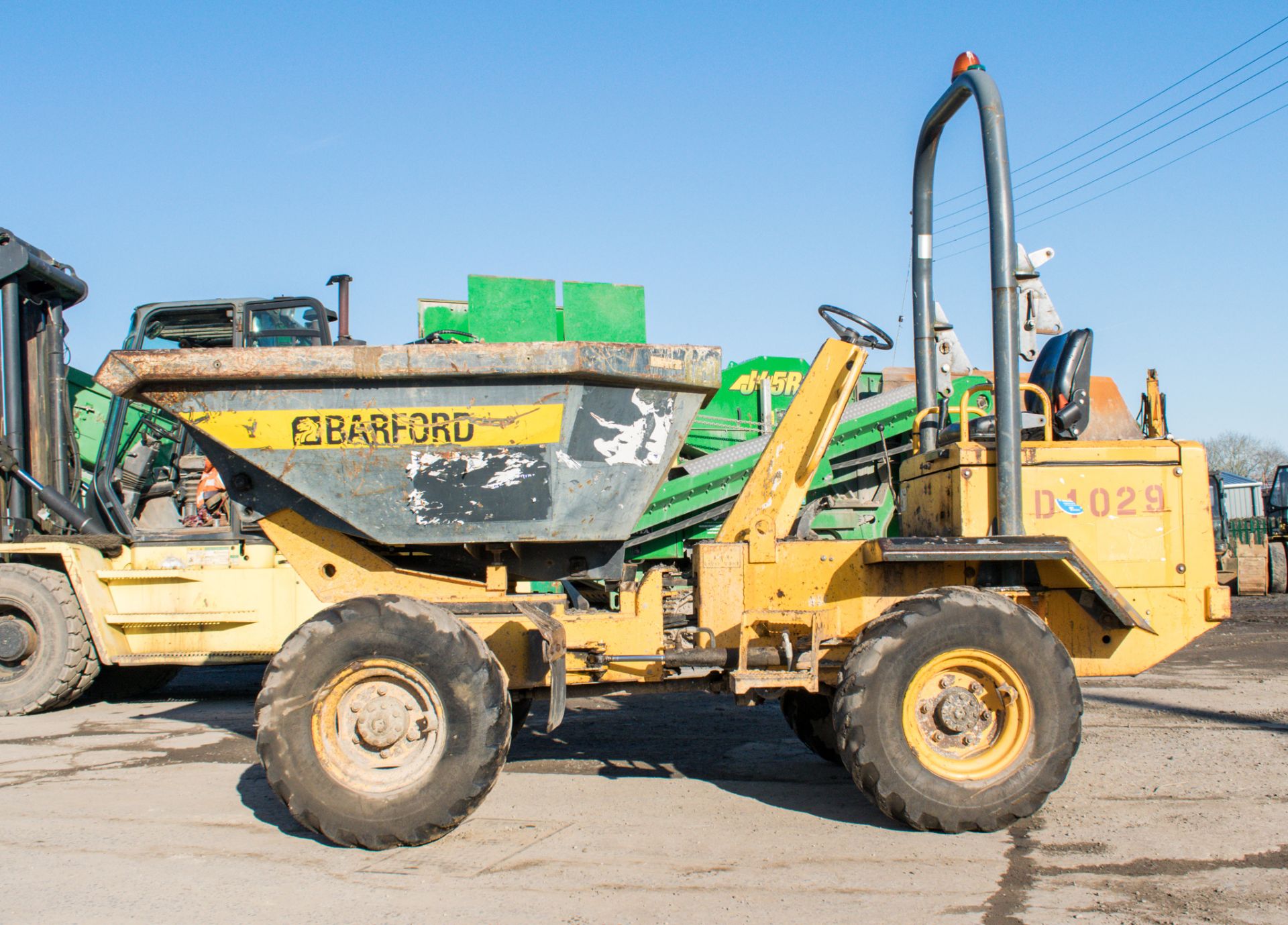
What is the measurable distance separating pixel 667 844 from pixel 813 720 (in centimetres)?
152

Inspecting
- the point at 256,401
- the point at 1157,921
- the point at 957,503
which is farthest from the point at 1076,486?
the point at 256,401

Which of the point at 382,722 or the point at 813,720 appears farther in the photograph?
the point at 813,720

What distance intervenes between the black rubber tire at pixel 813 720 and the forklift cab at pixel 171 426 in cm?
479

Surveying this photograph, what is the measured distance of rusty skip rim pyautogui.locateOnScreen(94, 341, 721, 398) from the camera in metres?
4.23

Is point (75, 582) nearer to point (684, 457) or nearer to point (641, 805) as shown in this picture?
point (641, 805)

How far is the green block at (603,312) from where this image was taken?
10.4 meters

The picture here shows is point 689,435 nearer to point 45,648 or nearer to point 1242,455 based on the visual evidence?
point 45,648

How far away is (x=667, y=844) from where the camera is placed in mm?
4012

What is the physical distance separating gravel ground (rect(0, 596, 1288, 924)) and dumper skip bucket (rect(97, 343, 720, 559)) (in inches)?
52.0

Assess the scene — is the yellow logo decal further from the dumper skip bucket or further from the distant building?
the distant building

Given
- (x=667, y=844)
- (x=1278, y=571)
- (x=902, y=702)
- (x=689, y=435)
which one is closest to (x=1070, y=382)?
(x=902, y=702)

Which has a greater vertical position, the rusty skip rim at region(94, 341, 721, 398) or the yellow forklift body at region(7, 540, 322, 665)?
the rusty skip rim at region(94, 341, 721, 398)

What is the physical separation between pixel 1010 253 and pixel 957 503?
1120 millimetres

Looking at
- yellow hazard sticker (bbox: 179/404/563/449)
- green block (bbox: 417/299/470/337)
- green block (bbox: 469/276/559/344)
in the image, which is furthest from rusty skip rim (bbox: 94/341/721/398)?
green block (bbox: 417/299/470/337)
